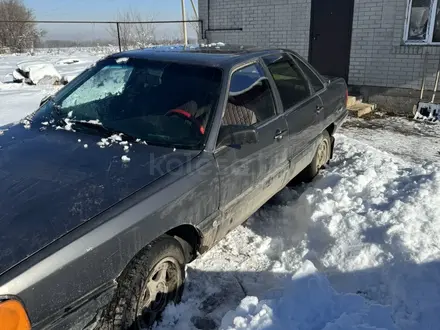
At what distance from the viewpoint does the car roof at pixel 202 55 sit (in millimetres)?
3049

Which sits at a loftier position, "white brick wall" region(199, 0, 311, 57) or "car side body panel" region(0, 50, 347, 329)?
"white brick wall" region(199, 0, 311, 57)

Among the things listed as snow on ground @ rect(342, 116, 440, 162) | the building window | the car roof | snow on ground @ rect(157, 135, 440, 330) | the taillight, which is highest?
the building window

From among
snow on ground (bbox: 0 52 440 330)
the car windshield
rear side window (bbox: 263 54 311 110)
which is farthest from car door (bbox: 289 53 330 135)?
the car windshield

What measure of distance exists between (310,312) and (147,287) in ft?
3.11

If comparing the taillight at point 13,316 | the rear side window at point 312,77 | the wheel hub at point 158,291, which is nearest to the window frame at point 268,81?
the rear side window at point 312,77

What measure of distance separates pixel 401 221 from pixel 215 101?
186 cm

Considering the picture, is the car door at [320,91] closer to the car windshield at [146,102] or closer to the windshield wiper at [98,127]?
the car windshield at [146,102]

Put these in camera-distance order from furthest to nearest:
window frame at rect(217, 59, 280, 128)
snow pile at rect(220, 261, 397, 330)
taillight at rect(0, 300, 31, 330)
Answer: window frame at rect(217, 59, 280, 128) < snow pile at rect(220, 261, 397, 330) < taillight at rect(0, 300, 31, 330)

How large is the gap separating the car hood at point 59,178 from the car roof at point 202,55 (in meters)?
0.87

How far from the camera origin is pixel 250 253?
3.32m

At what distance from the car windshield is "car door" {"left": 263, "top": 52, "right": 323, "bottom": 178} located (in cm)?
92

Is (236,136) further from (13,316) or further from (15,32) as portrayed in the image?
(15,32)

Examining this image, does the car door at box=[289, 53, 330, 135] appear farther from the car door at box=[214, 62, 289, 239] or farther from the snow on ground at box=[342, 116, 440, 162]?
the snow on ground at box=[342, 116, 440, 162]

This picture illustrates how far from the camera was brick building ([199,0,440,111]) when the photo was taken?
7.95 metres
